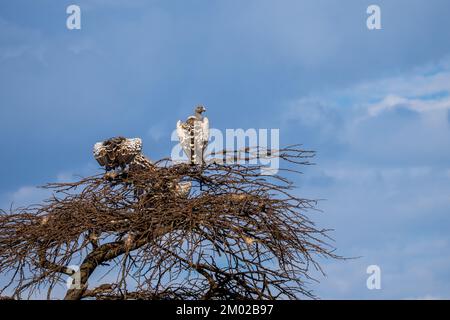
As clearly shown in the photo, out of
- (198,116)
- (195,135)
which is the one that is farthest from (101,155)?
(198,116)

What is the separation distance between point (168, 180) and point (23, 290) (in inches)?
91.4

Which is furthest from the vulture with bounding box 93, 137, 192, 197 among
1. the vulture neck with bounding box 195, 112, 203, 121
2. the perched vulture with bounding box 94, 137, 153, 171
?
the vulture neck with bounding box 195, 112, 203, 121

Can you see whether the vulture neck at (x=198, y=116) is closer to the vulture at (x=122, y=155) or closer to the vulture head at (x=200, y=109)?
the vulture head at (x=200, y=109)

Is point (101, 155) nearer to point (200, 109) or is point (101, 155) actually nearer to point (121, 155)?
point (121, 155)

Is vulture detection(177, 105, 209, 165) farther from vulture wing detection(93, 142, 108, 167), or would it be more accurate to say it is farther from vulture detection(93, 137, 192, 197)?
vulture wing detection(93, 142, 108, 167)

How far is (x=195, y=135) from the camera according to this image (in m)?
9.64

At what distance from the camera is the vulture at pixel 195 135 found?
939 centimetres

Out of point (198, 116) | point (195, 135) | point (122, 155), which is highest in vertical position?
point (198, 116)

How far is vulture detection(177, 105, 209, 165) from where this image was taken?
9.39 m

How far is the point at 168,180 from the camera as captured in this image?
357 inches

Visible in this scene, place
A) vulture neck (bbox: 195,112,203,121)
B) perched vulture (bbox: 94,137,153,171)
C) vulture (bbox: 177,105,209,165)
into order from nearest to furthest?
1. vulture (bbox: 177,105,209,165)
2. perched vulture (bbox: 94,137,153,171)
3. vulture neck (bbox: 195,112,203,121)
